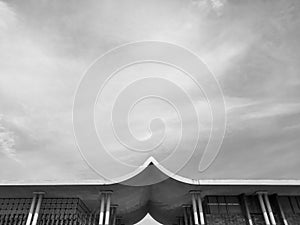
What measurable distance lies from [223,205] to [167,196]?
4195 millimetres

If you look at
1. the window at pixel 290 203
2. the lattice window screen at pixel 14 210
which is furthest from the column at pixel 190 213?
the lattice window screen at pixel 14 210

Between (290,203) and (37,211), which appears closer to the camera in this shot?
(37,211)

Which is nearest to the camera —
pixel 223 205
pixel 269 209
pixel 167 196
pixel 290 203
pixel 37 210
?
pixel 37 210

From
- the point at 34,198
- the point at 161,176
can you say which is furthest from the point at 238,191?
the point at 34,198

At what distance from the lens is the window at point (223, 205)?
1694cm

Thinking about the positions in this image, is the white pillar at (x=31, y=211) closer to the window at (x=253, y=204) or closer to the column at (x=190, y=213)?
the column at (x=190, y=213)

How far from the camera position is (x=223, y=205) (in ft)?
56.4

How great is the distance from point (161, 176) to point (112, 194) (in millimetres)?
4036

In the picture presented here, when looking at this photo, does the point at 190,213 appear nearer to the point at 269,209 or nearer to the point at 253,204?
the point at 253,204

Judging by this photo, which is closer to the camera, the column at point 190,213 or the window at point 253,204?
the window at point 253,204

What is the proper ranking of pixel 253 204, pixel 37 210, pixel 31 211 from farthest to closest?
pixel 253 204, pixel 37 210, pixel 31 211

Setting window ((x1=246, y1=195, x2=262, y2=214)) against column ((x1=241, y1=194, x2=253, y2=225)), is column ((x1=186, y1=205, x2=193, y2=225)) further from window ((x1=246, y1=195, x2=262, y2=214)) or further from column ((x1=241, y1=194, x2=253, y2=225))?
window ((x1=246, y1=195, x2=262, y2=214))

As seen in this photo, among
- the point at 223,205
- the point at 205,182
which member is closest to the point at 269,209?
the point at 223,205

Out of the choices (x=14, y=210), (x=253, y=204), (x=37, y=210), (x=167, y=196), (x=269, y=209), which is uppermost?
(x=167, y=196)
